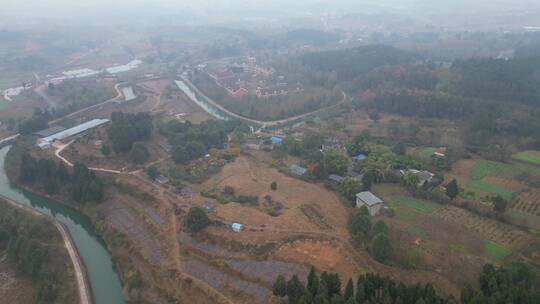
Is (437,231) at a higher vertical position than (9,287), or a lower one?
higher

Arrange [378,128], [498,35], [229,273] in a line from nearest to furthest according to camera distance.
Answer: [229,273] < [378,128] < [498,35]

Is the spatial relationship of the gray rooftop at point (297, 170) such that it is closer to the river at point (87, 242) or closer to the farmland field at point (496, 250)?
the farmland field at point (496, 250)

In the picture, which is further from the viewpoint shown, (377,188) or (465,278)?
(377,188)

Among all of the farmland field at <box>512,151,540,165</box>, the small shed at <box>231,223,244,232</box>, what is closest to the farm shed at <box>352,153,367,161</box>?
the farmland field at <box>512,151,540,165</box>

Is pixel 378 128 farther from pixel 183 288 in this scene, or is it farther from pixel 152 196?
pixel 183 288

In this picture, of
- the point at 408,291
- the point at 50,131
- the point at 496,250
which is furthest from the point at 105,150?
the point at 496,250

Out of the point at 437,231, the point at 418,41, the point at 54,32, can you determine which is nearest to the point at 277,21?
the point at 418,41

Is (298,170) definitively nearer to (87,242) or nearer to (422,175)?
(422,175)

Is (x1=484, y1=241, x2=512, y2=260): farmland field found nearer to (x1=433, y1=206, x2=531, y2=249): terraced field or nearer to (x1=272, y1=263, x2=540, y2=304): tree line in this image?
(x1=433, y1=206, x2=531, y2=249): terraced field
